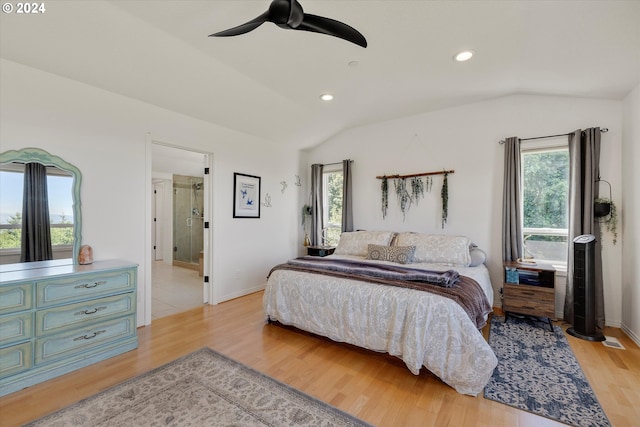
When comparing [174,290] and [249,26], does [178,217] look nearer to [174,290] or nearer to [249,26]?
[174,290]

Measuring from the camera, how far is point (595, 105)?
10.3ft

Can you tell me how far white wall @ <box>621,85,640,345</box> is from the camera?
271cm

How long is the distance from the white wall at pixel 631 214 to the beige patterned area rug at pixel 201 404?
3.15 metres

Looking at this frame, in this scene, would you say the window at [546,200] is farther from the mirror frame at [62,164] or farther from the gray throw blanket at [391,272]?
the mirror frame at [62,164]

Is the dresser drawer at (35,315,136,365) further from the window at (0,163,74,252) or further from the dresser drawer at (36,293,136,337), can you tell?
the window at (0,163,74,252)

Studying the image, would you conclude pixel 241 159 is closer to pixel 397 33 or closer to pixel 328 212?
pixel 328 212

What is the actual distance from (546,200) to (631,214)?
748 mm

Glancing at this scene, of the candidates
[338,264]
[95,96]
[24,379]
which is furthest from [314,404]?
[95,96]

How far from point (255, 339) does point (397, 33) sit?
3105 millimetres

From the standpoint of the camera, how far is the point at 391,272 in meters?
2.68

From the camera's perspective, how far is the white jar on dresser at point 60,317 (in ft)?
6.43

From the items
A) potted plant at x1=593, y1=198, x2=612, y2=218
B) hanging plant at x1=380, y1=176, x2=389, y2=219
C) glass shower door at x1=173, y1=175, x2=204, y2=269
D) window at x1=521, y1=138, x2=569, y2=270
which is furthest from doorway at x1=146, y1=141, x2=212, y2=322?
potted plant at x1=593, y1=198, x2=612, y2=218

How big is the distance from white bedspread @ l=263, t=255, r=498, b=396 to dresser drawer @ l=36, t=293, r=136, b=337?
138 cm

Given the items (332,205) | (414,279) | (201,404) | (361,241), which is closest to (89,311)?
(201,404)
